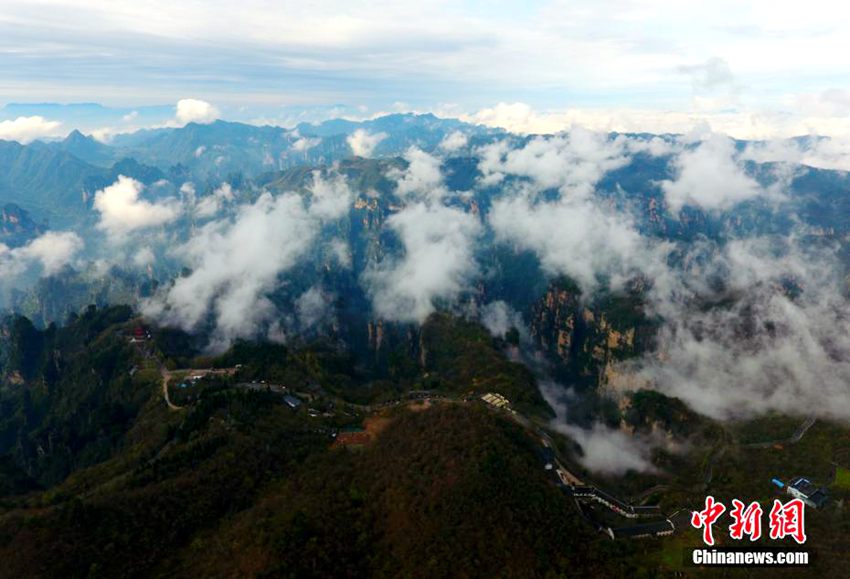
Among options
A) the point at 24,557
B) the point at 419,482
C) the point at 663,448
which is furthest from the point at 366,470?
the point at 663,448

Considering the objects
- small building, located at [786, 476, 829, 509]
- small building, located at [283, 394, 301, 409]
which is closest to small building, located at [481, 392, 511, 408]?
small building, located at [283, 394, 301, 409]

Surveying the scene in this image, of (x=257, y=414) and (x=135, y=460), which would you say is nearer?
(x=135, y=460)

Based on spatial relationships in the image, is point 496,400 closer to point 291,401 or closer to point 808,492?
point 291,401

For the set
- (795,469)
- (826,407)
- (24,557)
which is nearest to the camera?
(24,557)

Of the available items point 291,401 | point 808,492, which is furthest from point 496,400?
point 808,492

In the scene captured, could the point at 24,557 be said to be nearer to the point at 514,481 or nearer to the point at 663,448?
the point at 514,481

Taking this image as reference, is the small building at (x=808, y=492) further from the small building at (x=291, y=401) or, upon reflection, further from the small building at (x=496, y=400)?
the small building at (x=291, y=401)

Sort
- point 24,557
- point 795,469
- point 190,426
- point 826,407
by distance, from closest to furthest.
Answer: point 24,557, point 795,469, point 190,426, point 826,407

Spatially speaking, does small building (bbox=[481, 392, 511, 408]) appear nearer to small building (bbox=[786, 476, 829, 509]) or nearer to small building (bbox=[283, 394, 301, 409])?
small building (bbox=[283, 394, 301, 409])

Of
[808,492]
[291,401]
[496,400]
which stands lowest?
[808,492]
